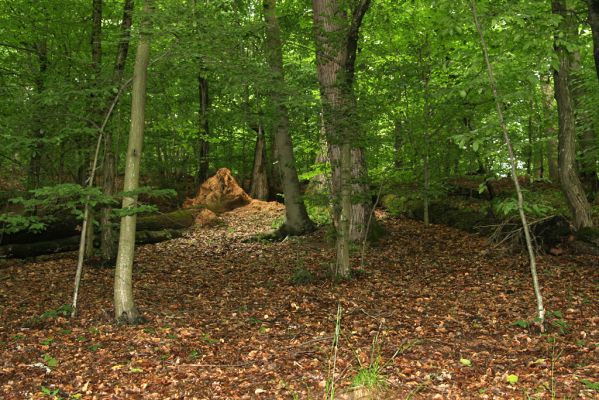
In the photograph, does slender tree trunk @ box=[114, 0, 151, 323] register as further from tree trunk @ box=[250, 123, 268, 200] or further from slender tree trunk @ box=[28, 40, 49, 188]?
tree trunk @ box=[250, 123, 268, 200]

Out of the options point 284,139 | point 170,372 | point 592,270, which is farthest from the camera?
point 284,139

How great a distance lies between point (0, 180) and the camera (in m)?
9.66

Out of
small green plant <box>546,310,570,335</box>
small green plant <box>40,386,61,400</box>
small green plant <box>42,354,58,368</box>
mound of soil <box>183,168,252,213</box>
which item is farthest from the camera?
mound of soil <box>183,168,252,213</box>

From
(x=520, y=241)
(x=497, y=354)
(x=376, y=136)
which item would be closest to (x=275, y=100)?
(x=376, y=136)

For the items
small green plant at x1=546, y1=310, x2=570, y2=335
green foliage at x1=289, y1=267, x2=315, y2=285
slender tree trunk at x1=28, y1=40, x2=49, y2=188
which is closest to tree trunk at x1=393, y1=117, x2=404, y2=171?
green foliage at x1=289, y1=267, x2=315, y2=285


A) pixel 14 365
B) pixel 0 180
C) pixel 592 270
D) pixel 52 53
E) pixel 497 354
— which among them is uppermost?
pixel 52 53

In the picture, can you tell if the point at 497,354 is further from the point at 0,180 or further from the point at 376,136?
the point at 0,180

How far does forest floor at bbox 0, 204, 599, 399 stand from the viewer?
4230 millimetres

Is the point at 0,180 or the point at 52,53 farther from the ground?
the point at 52,53

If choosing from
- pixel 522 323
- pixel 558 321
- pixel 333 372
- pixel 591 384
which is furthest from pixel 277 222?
pixel 333 372

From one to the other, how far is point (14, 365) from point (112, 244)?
4.56 m

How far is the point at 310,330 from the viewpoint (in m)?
5.75

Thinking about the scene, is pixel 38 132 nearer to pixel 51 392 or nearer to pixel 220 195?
pixel 51 392

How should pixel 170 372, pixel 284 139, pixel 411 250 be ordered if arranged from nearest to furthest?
pixel 170 372
pixel 411 250
pixel 284 139
